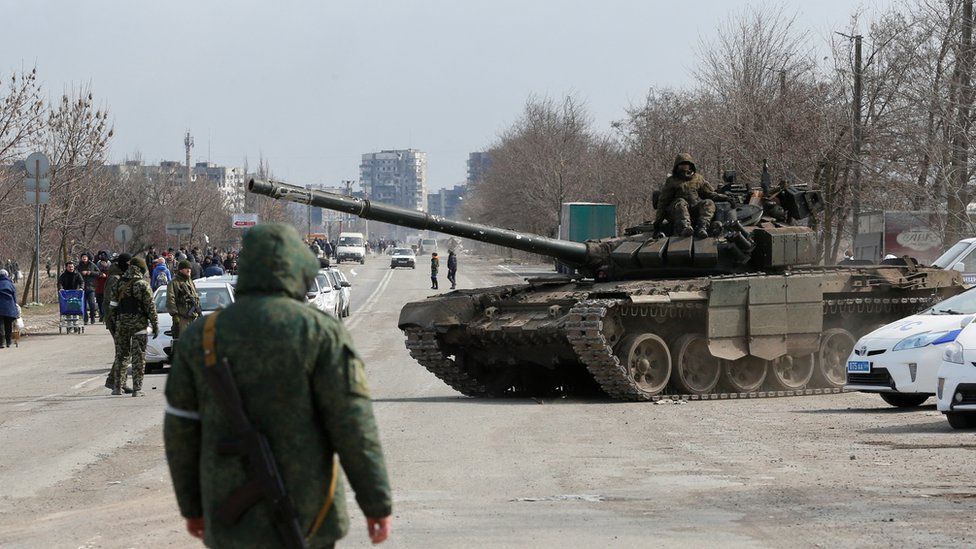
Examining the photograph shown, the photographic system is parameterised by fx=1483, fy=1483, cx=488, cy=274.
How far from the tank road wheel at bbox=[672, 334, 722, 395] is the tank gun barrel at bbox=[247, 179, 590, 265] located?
6.01 feet

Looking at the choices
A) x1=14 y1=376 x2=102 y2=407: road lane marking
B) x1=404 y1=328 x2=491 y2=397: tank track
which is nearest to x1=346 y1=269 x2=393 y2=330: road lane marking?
x1=14 y1=376 x2=102 y2=407: road lane marking

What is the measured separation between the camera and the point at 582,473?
1093 cm

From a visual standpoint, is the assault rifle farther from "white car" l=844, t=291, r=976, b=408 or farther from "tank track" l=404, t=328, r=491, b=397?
"tank track" l=404, t=328, r=491, b=397

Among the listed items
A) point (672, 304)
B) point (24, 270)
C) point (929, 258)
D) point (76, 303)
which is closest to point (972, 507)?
point (672, 304)

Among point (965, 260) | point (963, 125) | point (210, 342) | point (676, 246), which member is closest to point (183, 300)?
point (676, 246)

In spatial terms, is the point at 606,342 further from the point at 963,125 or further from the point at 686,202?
the point at 963,125

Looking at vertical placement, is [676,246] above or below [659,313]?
above

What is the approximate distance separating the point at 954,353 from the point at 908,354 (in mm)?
1699

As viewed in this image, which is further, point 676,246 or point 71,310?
point 71,310

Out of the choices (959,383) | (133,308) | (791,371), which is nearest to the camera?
(959,383)

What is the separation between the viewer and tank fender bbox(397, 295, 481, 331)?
17.7 meters

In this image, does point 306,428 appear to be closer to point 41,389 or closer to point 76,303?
point 41,389

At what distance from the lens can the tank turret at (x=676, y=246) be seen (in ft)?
59.2

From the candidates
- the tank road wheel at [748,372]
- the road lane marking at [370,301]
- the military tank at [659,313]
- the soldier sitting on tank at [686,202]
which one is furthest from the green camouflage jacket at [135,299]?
the road lane marking at [370,301]
